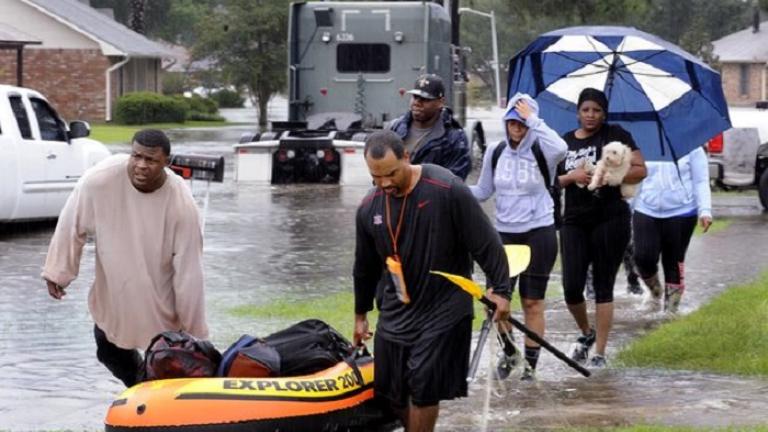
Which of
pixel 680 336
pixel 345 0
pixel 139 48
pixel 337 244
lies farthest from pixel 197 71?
pixel 680 336

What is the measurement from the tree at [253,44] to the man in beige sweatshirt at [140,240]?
5439 cm

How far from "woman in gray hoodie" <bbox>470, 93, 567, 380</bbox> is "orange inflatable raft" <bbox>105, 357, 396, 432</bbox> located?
241 centimetres

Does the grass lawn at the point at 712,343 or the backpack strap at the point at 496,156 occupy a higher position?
the backpack strap at the point at 496,156

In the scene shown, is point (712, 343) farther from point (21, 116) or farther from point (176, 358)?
point (21, 116)

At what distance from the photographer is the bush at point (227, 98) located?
8488 centimetres

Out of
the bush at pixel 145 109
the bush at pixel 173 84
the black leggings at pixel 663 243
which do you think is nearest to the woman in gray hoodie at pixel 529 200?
the black leggings at pixel 663 243

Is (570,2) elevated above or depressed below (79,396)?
above

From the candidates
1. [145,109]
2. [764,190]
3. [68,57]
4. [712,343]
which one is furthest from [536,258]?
[68,57]

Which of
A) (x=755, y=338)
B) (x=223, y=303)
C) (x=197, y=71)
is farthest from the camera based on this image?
(x=197, y=71)

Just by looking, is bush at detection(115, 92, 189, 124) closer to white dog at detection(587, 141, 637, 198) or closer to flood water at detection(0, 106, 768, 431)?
flood water at detection(0, 106, 768, 431)

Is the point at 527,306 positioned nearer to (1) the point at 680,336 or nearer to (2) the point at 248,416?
(1) the point at 680,336

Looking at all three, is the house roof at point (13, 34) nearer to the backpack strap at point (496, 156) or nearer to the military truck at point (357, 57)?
the military truck at point (357, 57)

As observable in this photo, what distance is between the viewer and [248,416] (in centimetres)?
785

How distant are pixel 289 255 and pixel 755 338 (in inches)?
285
